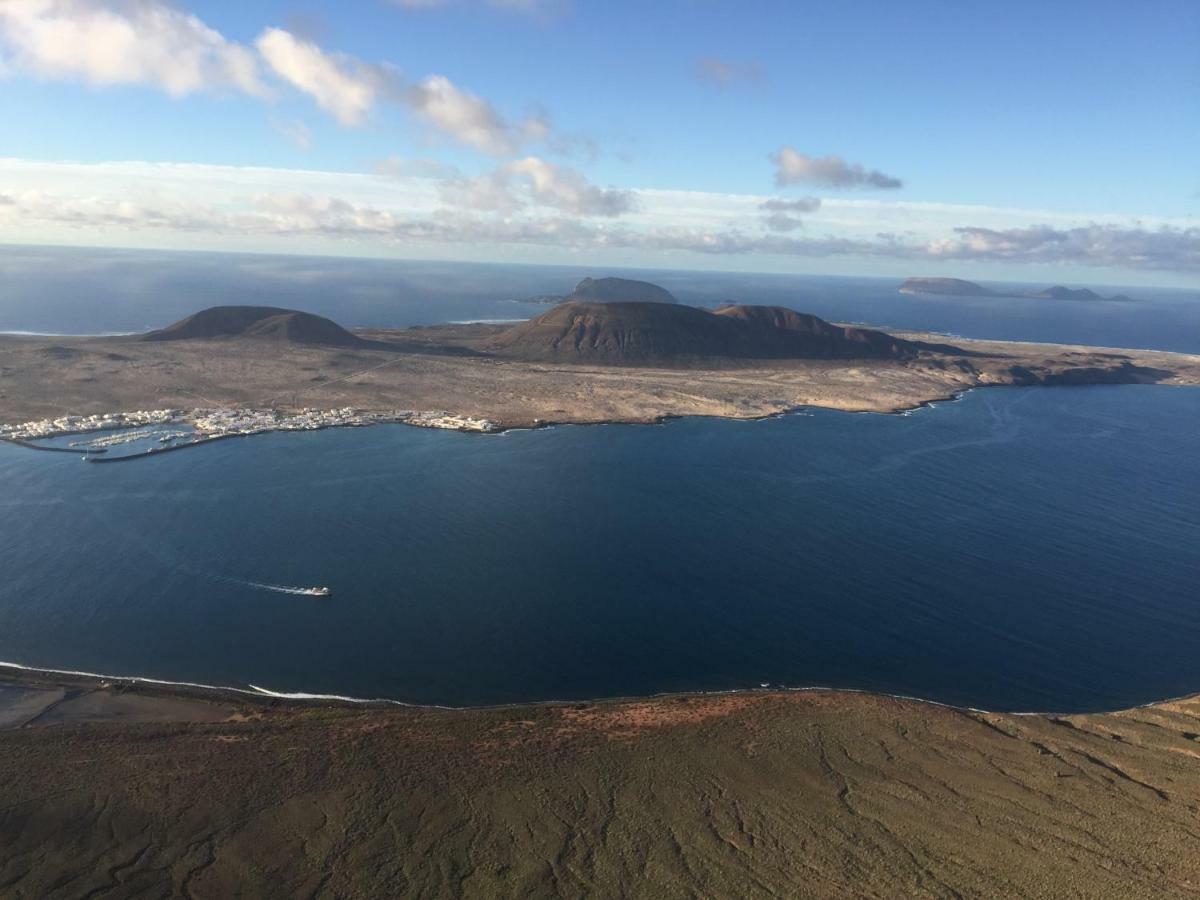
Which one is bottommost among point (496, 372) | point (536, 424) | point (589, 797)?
point (589, 797)

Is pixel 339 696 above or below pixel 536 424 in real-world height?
below

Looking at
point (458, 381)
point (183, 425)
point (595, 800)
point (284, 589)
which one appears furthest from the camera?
point (458, 381)

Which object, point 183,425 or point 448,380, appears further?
point 448,380

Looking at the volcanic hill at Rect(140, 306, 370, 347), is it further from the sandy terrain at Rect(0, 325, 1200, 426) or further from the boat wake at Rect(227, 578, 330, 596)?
the boat wake at Rect(227, 578, 330, 596)

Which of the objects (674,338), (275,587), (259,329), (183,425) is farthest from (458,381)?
(275,587)

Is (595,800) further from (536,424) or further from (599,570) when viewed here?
(536,424)

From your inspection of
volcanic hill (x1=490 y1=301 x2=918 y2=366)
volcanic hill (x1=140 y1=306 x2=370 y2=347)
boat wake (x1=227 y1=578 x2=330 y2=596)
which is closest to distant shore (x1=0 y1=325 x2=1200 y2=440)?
volcanic hill (x1=490 y1=301 x2=918 y2=366)

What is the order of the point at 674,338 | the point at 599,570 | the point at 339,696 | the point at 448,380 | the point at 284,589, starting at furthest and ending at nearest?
the point at 674,338
the point at 448,380
the point at 599,570
the point at 284,589
the point at 339,696
